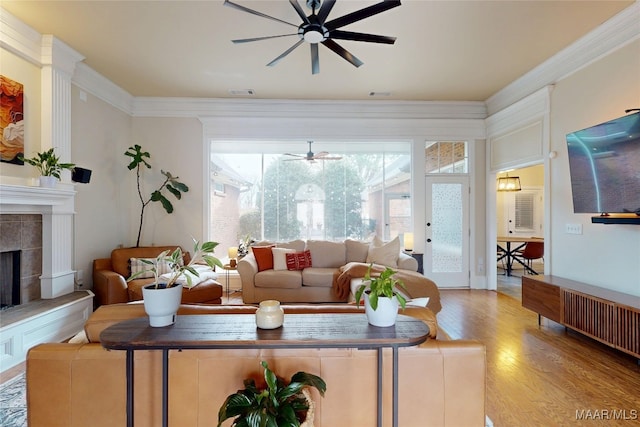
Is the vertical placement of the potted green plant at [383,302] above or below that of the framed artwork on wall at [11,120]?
below

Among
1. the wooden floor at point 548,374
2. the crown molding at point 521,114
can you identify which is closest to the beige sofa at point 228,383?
the wooden floor at point 548,374

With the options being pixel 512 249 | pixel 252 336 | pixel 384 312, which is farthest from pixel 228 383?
pixel 512 249

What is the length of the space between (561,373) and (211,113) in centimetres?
565

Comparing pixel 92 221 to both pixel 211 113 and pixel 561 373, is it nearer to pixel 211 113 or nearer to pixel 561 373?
pixel 211 113

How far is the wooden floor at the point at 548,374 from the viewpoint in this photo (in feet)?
6.52

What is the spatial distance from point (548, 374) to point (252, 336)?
2616mm

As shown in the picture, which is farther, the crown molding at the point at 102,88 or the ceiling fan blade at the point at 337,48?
the crown molding at the point at 102,88

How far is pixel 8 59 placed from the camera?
3.00 metres

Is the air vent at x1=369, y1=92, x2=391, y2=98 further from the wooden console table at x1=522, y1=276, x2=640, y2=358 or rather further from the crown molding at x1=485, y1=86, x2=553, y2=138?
the wooden console table at x1=522, y1=276, x2=640, y2=358

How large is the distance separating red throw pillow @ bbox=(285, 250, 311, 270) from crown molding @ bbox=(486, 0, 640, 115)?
407 cm

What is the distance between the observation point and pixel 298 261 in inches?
179

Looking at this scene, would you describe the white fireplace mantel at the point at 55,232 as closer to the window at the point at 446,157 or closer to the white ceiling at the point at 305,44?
the white ceiling at the point at 305,44

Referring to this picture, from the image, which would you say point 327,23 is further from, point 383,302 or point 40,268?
point 40,268

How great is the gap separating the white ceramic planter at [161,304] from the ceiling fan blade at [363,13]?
231 cm
